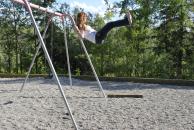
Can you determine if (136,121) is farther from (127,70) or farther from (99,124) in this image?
(127,70)

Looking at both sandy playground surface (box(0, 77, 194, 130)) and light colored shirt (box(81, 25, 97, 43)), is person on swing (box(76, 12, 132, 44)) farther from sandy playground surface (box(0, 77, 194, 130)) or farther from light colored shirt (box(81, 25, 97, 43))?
sandy playground surface (box(0, 77, 194, 130))

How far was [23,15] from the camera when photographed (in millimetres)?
18812

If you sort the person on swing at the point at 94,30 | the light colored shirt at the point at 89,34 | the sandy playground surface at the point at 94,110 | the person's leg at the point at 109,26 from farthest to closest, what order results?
the light colored shirt at the point at 89,34 < the person on swing at the point at 94,30 < the person's leg at the point at 109,26 < the sandy playground surface at the point at 94,110

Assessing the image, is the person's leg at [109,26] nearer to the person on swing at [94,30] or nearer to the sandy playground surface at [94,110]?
the person on swing at [94,30]

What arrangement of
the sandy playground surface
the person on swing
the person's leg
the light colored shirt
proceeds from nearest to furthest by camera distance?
the sandy playground surface < the person's leg < the person on swing < the light colored shirt

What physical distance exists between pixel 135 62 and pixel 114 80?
21.8 ft

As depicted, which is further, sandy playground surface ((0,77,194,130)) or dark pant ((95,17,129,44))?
dark pant ((95,17,129,44))

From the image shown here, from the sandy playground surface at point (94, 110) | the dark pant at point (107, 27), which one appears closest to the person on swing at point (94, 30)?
the dark pant at point (107, 27)

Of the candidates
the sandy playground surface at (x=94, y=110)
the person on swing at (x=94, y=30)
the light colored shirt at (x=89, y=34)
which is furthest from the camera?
the light colored shirt at (x=89, y=34)

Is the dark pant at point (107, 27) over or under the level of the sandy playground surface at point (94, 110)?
over

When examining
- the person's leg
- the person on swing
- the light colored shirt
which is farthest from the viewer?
the light colored shirt

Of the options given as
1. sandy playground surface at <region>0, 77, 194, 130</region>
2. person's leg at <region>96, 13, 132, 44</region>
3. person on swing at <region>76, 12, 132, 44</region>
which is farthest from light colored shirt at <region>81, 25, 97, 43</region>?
sandy playground surface at <region>0, 77, 194, 130</region>

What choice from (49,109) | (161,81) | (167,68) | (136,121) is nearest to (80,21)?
(49,109)

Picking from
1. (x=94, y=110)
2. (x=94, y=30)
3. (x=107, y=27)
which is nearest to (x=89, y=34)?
(x=94, y=30)
